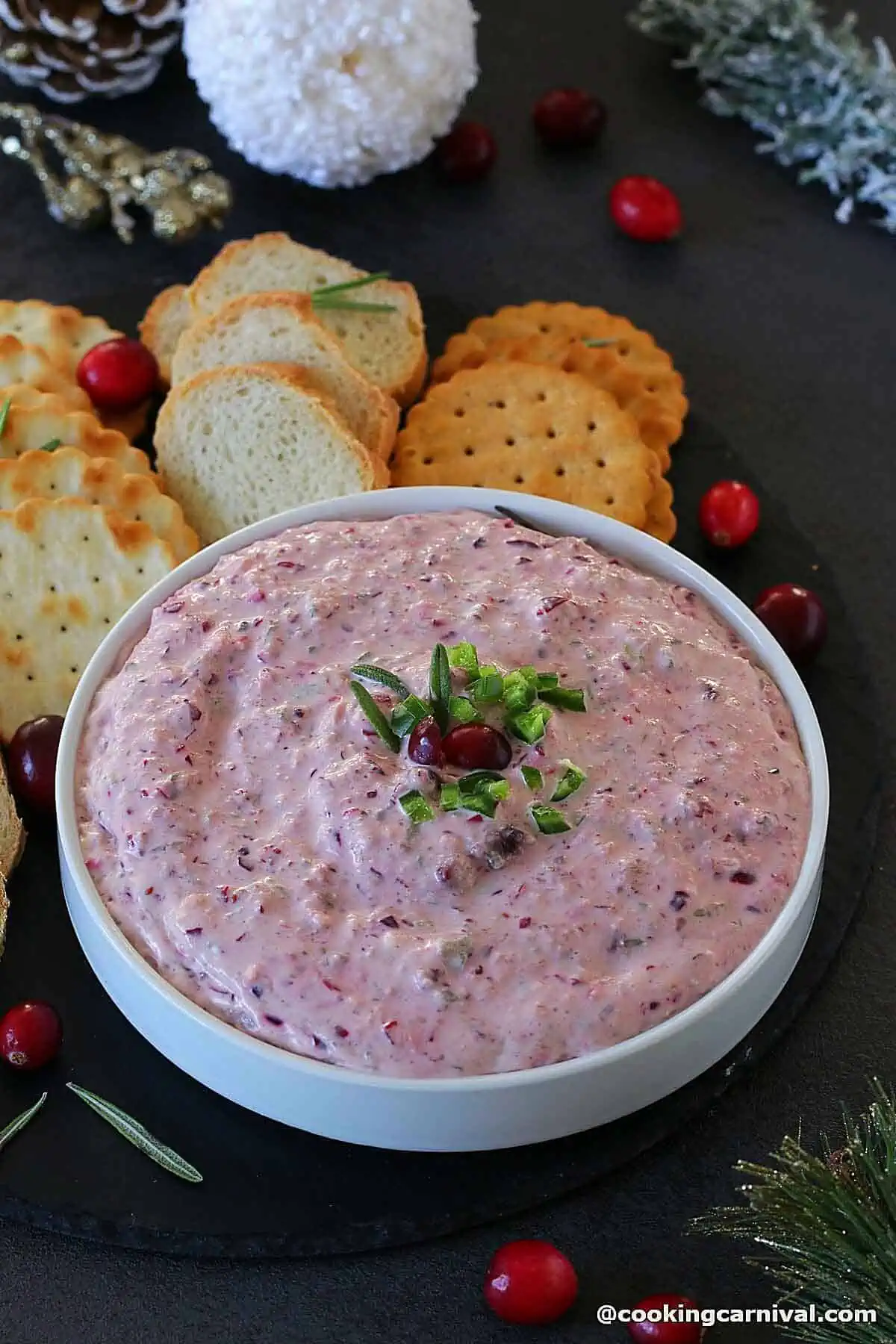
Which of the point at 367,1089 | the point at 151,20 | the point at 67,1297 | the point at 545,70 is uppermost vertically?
the point at 151,20

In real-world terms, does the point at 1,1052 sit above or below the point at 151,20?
below

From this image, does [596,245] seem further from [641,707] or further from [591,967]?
[591,967]

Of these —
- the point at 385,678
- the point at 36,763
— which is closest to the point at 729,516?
the point at 385,678

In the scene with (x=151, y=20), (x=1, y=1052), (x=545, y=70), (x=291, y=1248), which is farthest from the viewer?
(x=545, y=70)

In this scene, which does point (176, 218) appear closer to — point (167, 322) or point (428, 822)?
point (167, 322)

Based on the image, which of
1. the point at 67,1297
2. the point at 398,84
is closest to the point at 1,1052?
the point at 67,1297

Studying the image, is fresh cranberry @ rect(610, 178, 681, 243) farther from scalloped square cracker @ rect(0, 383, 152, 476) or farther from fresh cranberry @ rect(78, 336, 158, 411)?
scalloped square cracker @ rect(0, 383, 152, 476)

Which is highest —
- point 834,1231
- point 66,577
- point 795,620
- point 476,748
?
point 476,748
